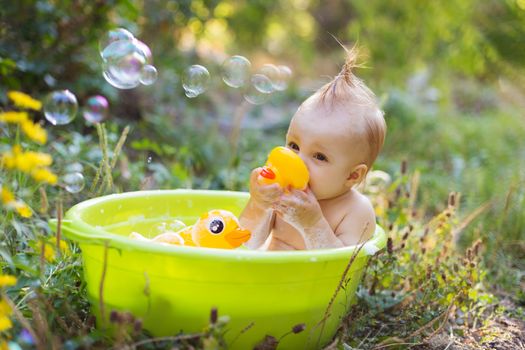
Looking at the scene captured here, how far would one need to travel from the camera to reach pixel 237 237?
210 cm

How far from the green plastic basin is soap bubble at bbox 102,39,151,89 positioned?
647mm

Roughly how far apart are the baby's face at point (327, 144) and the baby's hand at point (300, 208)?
7cm

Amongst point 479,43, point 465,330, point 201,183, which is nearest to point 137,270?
point 465,330

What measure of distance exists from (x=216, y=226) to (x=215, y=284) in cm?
47

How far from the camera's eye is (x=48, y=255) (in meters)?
1.65

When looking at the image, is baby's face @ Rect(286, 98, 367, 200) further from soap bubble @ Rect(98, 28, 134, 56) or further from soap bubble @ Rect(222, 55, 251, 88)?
soap bubble @ Rect(98, 28, 134, 56)

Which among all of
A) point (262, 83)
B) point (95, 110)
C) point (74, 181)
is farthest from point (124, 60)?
point (262, 83)

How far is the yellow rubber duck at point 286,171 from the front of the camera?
196 centimetres

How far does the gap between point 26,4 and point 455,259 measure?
7.53ft

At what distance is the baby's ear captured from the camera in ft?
6.64

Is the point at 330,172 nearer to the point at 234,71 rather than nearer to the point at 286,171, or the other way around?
the point at 286,171

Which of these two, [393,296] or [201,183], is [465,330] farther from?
[201,183]

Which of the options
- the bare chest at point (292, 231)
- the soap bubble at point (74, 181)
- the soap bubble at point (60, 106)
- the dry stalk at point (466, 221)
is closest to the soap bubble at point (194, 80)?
the soap bubble at point (60, 106)

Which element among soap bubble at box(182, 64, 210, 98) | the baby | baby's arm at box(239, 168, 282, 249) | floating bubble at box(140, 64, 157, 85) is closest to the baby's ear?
the baby
